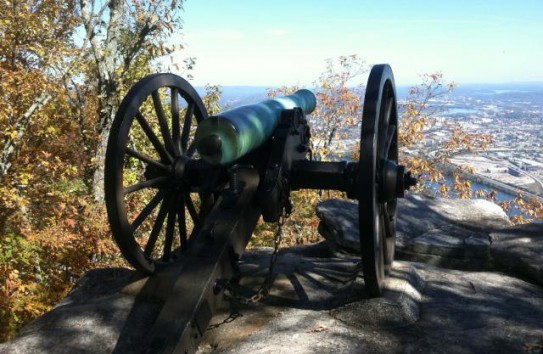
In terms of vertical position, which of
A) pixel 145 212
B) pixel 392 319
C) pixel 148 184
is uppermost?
pixel 148 184

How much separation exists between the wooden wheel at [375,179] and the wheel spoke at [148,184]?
160 cm

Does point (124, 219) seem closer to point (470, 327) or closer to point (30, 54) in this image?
point (470, 327)

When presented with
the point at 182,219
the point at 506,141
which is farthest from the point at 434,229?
the point at 506,141

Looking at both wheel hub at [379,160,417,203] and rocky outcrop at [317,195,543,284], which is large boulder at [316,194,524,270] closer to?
rocky outcrop at [317,195,543,284]

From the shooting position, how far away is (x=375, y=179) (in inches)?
123

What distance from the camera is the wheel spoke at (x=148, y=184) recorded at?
3.47 metres

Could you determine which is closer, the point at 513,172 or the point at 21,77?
the point at 21,77

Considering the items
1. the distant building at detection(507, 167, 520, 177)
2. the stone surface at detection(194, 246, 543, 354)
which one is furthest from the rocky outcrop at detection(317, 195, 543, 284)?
the distant building at detection(507, 167, 520, 177)

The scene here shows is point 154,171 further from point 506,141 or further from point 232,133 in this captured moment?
point 506,141

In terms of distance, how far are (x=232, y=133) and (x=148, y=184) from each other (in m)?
0.97

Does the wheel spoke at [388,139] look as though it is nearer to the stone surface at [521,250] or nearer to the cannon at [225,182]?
the cannon at [225,182]

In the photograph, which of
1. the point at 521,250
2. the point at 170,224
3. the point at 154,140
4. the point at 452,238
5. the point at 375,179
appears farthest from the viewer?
the point at 452,238

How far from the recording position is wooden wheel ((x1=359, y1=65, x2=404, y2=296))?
2.97 m

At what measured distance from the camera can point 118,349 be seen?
3.20 meters
